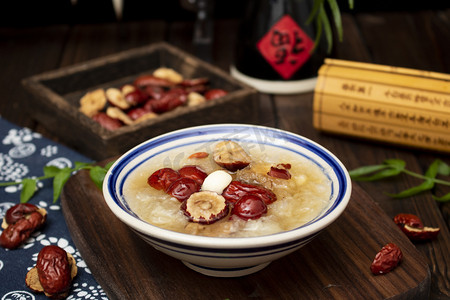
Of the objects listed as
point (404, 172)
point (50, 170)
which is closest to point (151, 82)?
point (50, 170)

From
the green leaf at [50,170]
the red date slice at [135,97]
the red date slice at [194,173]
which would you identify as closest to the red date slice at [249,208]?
the red date slice at [194,173]

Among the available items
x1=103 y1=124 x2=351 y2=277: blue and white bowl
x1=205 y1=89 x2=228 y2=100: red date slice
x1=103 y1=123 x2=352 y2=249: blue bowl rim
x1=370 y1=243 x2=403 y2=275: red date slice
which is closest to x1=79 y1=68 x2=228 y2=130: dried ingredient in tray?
x1=205 y1=89 x2=228 y2=100: red date slice

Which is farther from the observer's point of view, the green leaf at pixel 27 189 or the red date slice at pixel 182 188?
the green leaf at pixel 27 189

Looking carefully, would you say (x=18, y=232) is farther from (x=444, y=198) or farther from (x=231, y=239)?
(x=444, y=198)

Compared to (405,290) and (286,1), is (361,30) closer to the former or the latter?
(286,1)

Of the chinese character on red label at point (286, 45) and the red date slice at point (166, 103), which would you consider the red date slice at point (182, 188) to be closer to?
the red date slice at point (166, 103)

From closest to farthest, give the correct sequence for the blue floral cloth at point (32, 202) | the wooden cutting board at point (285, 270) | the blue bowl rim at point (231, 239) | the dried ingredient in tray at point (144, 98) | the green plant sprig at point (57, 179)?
the blue bowl rim at point (231, 239) < the wooden cutting board at point (285, 270) < the blue floral cloth at point (32, 202) < the green plant sprig at point (57, 179) < the dried ingredient in tray at point (144, 98)
